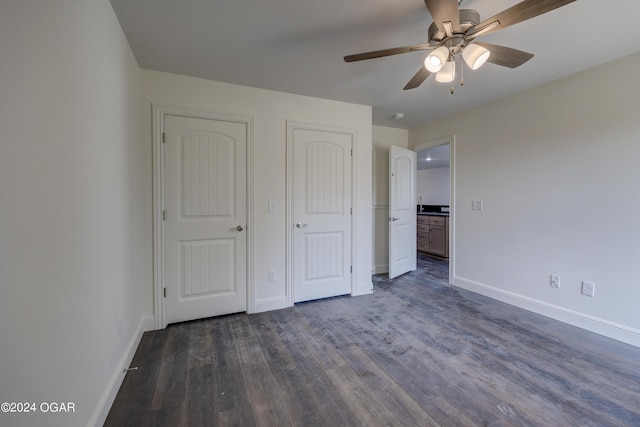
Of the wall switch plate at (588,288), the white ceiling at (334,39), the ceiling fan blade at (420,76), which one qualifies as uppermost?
the white ceiling at (334,39)

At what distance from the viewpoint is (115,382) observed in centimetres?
160

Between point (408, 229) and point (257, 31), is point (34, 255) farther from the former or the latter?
point (408, 229)

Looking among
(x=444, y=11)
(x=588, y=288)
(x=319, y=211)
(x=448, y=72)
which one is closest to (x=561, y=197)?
(x=588, y=288)

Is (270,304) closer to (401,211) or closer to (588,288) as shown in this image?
(401,211)

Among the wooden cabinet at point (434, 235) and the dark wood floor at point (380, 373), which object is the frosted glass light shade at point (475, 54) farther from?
the wooden cabinet at point (434, 235)

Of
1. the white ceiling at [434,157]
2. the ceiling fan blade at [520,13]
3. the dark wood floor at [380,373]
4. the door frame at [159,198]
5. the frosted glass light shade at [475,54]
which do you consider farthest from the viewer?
the white ceiling at [434,157]

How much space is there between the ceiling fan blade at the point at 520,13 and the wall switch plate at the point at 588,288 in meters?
2.46

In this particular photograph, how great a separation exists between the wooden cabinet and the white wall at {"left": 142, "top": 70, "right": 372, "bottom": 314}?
9.91ft

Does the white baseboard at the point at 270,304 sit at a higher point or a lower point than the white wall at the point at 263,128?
lower

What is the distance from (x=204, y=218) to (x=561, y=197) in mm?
3561

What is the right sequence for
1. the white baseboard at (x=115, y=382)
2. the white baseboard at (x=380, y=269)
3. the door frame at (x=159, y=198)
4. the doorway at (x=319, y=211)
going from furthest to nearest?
the white baseboard at (x=380, y=269), the doorway at (x=319, y=211), the door frame at (x=159, y=198), the white baseboard at (x=115, y=382)

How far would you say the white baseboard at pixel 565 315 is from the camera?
2.22 metres

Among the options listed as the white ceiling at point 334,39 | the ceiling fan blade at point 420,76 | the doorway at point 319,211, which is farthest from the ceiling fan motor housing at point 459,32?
the doorway at point 319,211

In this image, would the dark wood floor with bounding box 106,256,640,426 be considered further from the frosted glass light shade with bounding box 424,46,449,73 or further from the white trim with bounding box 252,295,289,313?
the frosted glass light shade with bounding box 424,46,449,73
